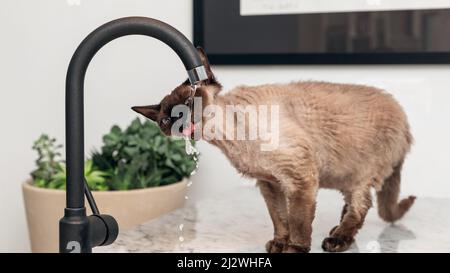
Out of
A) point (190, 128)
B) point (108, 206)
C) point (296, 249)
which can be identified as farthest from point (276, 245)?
point (108, 206)

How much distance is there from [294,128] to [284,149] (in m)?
0.03

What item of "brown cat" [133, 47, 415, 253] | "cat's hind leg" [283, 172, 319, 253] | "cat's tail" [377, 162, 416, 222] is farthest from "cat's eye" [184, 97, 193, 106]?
"cat's tail" [377, 162, 416, 222]

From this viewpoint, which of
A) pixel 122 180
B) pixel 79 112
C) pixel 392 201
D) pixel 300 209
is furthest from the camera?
pixel 122 180

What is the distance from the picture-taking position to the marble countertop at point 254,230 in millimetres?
604

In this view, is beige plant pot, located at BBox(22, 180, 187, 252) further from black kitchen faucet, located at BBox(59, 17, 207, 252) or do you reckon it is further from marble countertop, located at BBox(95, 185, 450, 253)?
black kitchen faucet, located at BBox(59, 17, 207, 252)

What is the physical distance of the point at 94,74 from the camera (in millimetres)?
823

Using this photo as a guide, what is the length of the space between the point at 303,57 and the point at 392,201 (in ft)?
0.82

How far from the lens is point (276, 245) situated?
1.92 feet

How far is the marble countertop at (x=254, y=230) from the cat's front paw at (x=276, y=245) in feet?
0.04

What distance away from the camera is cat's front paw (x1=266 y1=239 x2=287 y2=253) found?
0.58 metres

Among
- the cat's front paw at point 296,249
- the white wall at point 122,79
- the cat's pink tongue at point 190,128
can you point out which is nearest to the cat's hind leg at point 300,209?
the cat's front paw at point 296,249

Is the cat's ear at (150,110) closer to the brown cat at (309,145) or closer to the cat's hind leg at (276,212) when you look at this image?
the brown cat at (309,145)

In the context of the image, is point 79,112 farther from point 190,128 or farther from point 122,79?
point 122,79
